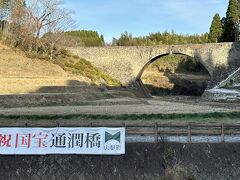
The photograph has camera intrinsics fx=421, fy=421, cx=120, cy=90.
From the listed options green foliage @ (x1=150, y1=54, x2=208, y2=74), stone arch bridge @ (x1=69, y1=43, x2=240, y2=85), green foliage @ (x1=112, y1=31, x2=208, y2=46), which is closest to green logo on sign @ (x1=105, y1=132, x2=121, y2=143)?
stone arch bridge @ (x1=69, y1=43, x2=240, y2=85)

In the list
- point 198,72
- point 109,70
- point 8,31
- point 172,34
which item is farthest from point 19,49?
point 172,34

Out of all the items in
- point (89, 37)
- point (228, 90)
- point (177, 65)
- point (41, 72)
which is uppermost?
point (89, 37)

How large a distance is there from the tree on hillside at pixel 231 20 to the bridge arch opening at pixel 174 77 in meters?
7.43

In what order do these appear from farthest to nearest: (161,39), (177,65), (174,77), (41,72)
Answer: (161,39) < (177,65) < (174,77) < (41,72)

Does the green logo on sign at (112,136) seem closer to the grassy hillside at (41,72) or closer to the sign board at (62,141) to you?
the sign board at (62,141)

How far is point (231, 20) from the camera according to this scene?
2997 inches

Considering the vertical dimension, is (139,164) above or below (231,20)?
below

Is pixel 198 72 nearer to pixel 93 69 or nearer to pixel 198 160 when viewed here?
pixel 93 69

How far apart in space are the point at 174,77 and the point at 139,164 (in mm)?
81947

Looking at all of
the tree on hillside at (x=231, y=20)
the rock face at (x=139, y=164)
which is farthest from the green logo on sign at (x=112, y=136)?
the tree on hillside at (x=231, y=20)

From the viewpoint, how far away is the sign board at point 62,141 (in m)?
13.4

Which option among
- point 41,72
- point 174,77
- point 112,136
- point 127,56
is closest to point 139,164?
point 112,136

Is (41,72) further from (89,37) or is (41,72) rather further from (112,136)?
(89,37)

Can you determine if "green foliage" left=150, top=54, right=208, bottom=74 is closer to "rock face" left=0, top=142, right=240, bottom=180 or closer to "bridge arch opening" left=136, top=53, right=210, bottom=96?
"bridge arch opening" left=136, top=53, right=210, bottom=96
